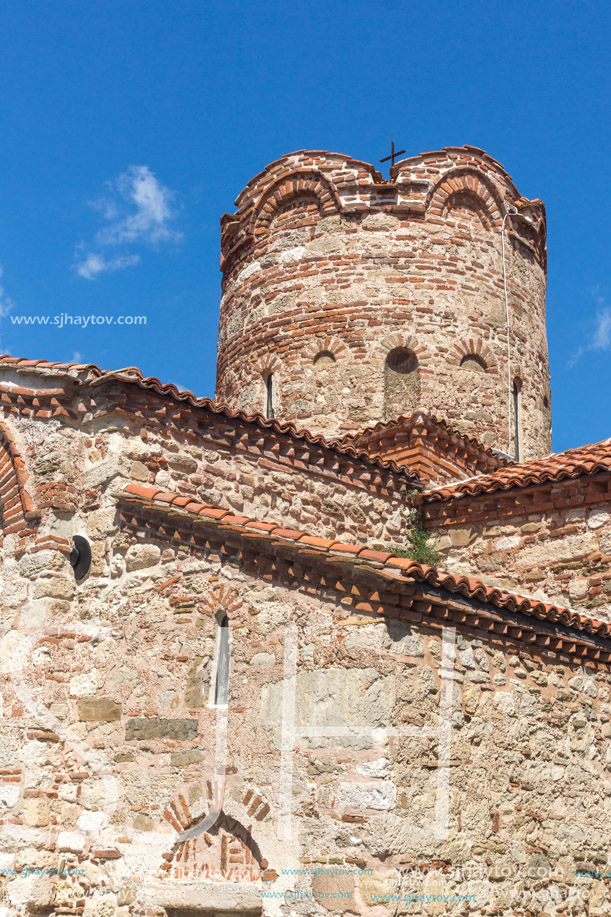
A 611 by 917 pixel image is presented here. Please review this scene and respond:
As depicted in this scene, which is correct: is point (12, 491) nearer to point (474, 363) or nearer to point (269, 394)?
point (269, 394)

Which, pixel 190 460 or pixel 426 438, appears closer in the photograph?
pixel 190 460

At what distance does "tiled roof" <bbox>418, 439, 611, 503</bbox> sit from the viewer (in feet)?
28.4

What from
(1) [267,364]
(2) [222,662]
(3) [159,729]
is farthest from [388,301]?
(3) [159,729]

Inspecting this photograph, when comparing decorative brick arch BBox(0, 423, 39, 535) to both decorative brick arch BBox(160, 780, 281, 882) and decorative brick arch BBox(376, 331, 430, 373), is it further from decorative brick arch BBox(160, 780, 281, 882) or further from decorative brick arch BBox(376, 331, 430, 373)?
decorative brick arch BBox(376, 331, 430, 373)

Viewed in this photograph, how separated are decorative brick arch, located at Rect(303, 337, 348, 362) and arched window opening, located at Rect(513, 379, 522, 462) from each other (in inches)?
93.1

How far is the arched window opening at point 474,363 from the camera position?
12.1 meters

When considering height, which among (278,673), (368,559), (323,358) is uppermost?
(323,358)

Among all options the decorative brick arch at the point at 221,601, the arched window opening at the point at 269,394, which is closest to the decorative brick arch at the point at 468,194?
the arched window opening at the point at 269,394

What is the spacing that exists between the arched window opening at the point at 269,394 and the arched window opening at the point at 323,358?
66cm

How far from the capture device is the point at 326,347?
12.0m

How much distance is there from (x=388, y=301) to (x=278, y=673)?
694 centimetres

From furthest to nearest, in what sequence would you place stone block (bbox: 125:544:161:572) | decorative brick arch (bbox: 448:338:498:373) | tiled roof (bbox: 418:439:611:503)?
decorative brick arch (bbox: 448:338:498:373)
tiled roof (bbox: 418:439:611:503)
stone block (bbox: 125:544:161:572)

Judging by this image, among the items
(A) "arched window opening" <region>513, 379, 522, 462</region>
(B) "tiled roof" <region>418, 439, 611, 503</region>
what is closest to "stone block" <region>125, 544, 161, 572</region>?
(B) "tiled roof" <region>418, 439, 611, 503</region>

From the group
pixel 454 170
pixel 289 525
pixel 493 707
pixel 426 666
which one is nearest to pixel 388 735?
pixel 426 666
